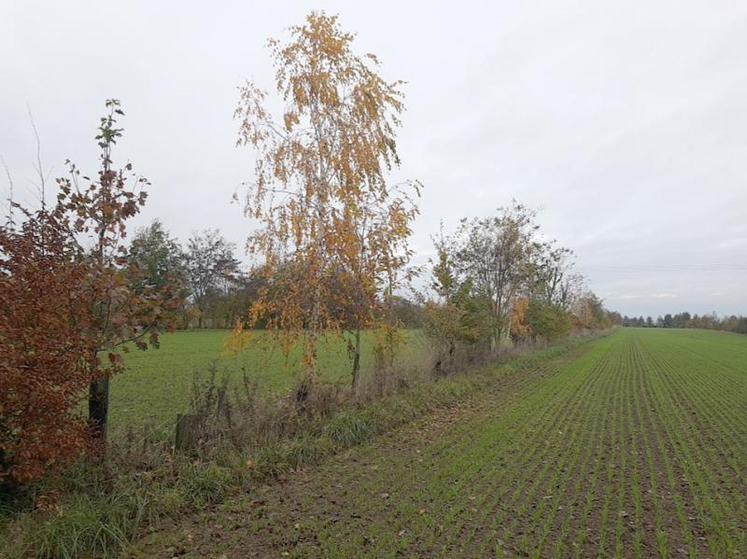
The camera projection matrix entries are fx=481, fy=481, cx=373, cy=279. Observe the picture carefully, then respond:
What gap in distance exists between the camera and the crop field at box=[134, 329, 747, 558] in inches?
183

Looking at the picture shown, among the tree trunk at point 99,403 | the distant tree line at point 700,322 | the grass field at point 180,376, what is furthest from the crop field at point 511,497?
the distant tree line at point 700,322

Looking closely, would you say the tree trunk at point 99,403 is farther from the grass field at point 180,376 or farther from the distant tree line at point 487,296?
the distant tree line at point 487,296

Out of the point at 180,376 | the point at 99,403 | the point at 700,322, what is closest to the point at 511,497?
the point at 99,403

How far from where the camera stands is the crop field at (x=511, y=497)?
4645 millimetres

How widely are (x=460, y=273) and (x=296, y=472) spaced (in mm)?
15316

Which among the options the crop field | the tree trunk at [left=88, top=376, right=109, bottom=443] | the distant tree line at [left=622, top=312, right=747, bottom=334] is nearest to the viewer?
the crop field

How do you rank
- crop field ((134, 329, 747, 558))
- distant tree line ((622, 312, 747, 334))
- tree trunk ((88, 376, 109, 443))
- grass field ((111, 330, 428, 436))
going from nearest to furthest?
crop field ((134, 329, 747, 558)) → tree trunk ((88, 376, 109, 443)) → grass field ((111, 330, 428, 436)) → distant tree line ((622, 312, 747, 334))

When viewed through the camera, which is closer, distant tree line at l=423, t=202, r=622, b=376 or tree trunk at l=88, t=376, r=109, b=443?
tree trunk at l=88, t=376, r=109, b=443

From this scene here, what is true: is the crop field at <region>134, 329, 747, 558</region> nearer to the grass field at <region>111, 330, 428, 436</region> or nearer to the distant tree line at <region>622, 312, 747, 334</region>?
the grass field at <region>111, 330, 428, 436</region>

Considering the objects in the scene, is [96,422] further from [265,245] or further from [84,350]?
[265,245]


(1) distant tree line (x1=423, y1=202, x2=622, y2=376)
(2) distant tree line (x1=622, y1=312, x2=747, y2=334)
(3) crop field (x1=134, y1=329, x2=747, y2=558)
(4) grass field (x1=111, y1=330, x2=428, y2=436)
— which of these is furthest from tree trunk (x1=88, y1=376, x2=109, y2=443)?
(2) distant tree line (x1=622, y1=312, x2=747, y2=334)

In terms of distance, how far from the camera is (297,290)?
31.4 ft

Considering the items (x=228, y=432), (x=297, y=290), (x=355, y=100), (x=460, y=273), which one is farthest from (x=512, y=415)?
(x=460, y=273)

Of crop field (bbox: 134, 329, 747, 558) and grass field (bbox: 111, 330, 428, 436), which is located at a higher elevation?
grass field (bbox: 111, 330, 428, 436)
